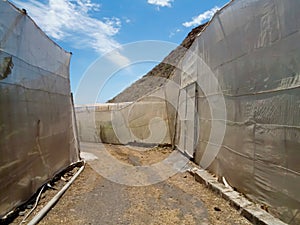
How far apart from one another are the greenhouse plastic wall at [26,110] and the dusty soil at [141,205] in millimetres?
354

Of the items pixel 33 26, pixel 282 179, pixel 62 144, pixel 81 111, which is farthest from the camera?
pixel 81 111

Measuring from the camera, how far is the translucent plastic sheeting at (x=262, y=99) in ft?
6.66

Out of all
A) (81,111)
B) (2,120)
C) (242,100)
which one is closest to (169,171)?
(242,100)

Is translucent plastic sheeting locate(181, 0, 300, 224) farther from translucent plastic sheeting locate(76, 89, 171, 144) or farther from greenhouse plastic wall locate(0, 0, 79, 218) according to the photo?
translucent plastic sheeting locate(76, 89, 171, 144)

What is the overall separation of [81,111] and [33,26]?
902 cm

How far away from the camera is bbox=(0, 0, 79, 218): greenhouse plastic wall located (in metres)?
2.44

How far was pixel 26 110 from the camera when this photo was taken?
2.95 meters

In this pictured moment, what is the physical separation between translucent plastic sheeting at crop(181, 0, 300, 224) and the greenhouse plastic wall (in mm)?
2501

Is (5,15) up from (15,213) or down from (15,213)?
up

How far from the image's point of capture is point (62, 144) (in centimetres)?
447

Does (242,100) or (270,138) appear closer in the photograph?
(270,138)

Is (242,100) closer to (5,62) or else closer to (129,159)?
(5,62)

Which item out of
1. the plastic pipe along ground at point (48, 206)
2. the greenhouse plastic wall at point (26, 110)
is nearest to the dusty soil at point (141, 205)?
the plastic pipe along ground at point (48, 206)

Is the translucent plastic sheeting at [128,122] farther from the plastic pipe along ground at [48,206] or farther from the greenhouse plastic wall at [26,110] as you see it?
the plastic pipe along ground at [48,206]
